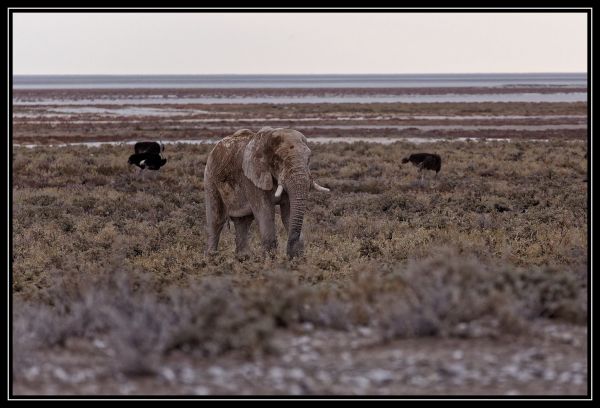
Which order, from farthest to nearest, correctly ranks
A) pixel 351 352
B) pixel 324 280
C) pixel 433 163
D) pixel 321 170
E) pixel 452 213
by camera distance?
pixel 321 170
pixel 433 163
pixel 452 213
pixel 324 280
pixel 351 352

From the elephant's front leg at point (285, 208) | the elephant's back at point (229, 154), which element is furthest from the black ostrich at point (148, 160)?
the elephant's front leg at point (285, 208)

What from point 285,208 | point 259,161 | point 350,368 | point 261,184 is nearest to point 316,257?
point 285,208

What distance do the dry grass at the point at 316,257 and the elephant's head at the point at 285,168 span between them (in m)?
0.59

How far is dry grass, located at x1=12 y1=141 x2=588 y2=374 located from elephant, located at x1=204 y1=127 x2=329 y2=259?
46 cm

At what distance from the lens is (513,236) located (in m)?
14.8

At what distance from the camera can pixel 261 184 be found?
12.0 m

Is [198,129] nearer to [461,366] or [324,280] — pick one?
[324,280]

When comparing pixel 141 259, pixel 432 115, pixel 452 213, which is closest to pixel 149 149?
pixel 452 213

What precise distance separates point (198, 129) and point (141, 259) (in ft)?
121

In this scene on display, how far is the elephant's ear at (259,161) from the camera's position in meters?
12.0

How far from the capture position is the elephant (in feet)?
38.4

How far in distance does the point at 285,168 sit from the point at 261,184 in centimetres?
43

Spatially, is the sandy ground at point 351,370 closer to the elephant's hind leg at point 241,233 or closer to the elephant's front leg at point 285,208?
the elephant's front leg at point 285,208

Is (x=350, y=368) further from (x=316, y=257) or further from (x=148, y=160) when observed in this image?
(x=148, y=160)
